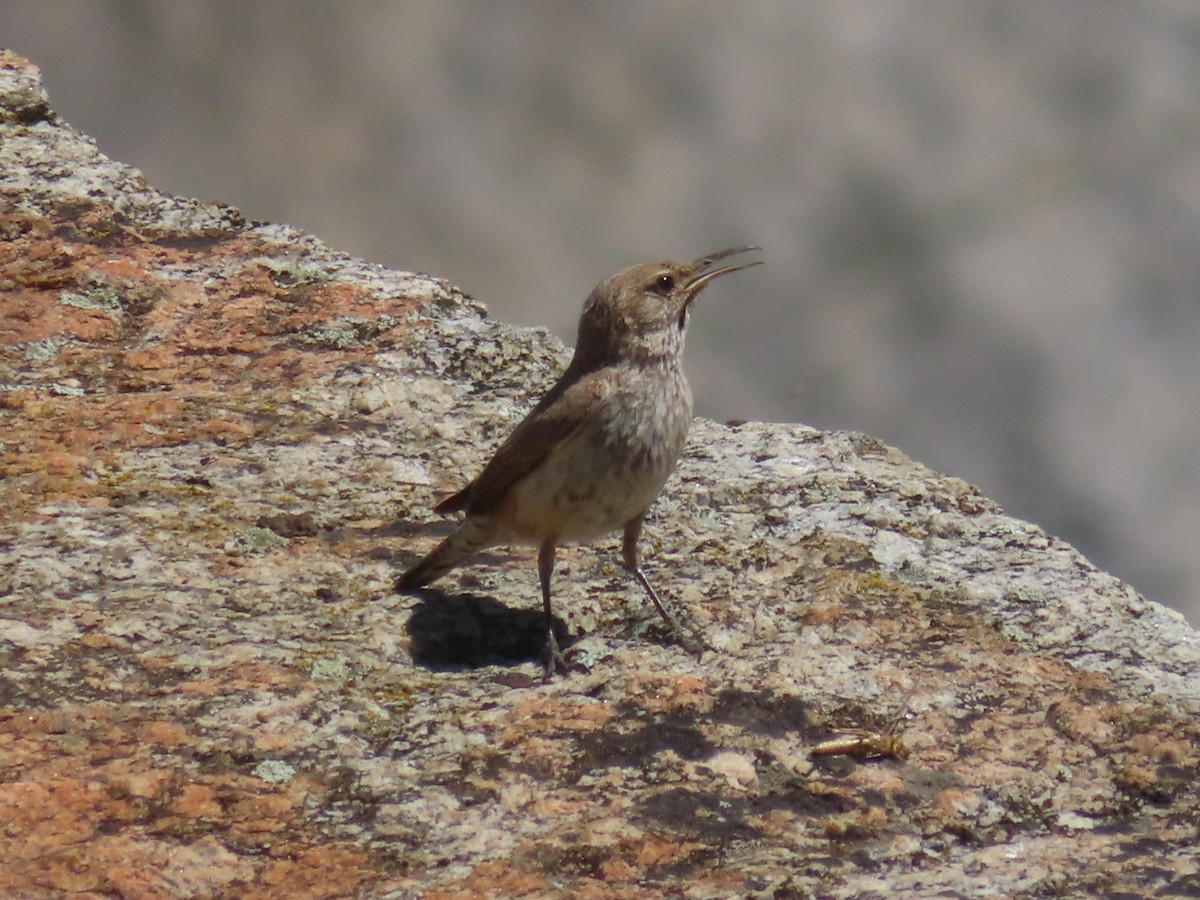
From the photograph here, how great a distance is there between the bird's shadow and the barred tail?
0.04 meters

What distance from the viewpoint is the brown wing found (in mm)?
4051

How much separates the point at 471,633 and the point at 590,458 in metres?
0.71

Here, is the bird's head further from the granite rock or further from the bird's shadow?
the bird's shadow

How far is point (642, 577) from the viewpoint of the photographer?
4.03 m

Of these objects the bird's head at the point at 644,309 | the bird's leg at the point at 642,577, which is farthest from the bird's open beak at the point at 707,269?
the bird's leg at the point at 642,577

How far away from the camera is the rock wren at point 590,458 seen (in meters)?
4.06

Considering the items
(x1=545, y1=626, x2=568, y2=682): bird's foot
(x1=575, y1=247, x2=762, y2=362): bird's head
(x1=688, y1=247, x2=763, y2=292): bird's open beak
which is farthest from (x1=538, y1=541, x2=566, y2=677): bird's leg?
(x1=688, y1=247, x2=763, y2=292): bird's open beak

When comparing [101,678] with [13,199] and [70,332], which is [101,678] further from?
[13,199]

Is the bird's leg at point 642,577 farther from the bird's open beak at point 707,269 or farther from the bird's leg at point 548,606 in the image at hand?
the bird's open beak at point 707,269

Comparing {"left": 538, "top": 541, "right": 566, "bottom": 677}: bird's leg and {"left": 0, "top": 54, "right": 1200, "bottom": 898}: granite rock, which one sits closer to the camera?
{"left": 0, "top": 54, "right": 1200, "bottom": 898}: granite rock

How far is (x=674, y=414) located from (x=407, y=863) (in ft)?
6.59

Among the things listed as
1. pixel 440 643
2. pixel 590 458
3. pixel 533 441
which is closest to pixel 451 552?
pixel 440 643

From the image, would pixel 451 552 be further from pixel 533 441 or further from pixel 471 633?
pixel 533 441

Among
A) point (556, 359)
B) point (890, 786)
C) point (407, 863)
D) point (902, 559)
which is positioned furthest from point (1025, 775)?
point (556, 359)
